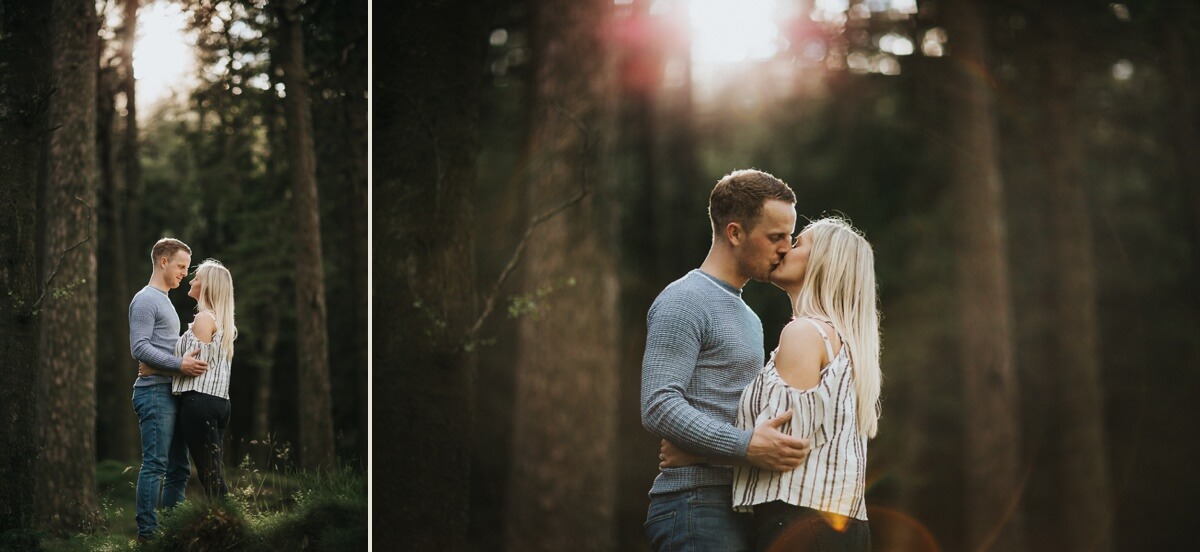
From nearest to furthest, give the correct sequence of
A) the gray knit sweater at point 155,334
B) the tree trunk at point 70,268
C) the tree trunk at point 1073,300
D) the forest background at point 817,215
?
the gray knit sweater at point 155,334 < the tree trunk at point 70,268 < the forest background at point 817,215 < the tree trunk at point 1073,300

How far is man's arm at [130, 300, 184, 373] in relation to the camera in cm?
417

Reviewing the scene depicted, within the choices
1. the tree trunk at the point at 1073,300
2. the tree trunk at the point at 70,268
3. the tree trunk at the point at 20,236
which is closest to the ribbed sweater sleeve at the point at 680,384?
the tree trunk at the point at 70,268

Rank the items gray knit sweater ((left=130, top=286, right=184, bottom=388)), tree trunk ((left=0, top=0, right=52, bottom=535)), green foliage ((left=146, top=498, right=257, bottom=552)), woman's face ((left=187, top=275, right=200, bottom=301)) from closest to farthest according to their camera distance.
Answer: gray knit sweater ((left=130, top=286, right=184, bottom=388)) < woman's face ((left=187, top=275, right=200, bottom=301)) < green foliage ((left=146, top=498, right=257, bottom=552)) < tree trunk ((left=0, top=0, right=52, bottom=535))

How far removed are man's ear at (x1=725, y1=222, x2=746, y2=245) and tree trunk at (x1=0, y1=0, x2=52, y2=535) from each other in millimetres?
3478

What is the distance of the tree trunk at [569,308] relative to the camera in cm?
671

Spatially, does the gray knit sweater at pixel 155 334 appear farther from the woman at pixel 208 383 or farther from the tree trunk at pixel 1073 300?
the tree trunk at pixel 1073 300

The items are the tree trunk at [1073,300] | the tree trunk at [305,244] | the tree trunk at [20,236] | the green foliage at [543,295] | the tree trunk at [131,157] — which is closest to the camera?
the tree trunk at [20,236]

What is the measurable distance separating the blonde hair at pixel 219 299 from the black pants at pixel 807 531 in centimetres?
269

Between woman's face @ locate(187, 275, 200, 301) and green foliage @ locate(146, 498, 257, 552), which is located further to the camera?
green foliage @ locate(146, 498, 257, 552)

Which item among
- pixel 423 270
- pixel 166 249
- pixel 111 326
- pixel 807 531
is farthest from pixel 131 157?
pixel 807 531

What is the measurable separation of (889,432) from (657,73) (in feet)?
19.2

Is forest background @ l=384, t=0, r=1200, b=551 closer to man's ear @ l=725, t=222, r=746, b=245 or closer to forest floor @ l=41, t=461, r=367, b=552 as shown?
forest floor @ l=41, t=461, r=367, b=552

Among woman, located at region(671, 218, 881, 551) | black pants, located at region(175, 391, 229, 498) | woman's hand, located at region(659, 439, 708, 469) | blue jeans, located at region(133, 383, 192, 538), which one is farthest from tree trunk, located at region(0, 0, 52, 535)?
woman, located at region(671, 218, 881, 551)

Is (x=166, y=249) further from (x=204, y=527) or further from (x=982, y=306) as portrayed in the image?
(x=982, y=306)
